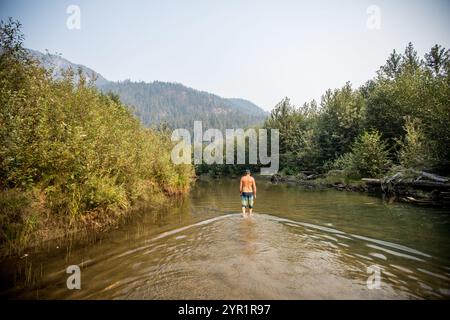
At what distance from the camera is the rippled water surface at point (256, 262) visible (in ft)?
19.4

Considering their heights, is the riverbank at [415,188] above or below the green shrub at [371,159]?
below

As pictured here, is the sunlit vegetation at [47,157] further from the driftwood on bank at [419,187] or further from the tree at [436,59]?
the tree at [436,59]

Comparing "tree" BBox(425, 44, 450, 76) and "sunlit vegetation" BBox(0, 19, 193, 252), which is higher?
"tree" BBox(425, 44, 450, 76)

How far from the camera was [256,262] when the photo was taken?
299 inches

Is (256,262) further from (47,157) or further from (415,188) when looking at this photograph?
(415,188)

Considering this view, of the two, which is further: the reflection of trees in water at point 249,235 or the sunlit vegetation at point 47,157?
the sunlit vegetation at point 47,157

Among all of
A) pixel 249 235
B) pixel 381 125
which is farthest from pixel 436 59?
pixel 249 235

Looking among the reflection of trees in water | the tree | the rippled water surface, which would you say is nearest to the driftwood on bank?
the rippled water surface

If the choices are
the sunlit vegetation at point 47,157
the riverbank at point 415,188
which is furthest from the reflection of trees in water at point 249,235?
the riverbank at point 415,188

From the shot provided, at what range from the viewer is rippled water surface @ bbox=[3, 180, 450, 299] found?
5906mm

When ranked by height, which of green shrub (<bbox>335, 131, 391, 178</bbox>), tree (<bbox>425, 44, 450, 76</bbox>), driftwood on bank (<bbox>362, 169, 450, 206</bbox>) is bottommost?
driftwood on bank (<bbox>362, 169, 450, 206</bbox>)

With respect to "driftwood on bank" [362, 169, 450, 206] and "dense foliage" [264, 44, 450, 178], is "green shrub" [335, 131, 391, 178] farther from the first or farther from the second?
"driftwood on bank" [362, 169, 450, 206]

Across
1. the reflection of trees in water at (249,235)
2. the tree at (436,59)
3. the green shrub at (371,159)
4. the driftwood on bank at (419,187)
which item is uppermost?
the tree at (436,59)

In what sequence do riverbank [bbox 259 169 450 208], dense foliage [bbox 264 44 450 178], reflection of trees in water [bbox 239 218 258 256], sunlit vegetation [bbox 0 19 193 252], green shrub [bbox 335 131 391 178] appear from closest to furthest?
reflection of trees in water [bbox 239 218 258 256], sunlit vegetation [bbox 0 19 193 252], riverbank [bbox 259 169 450 208], dense foliage [bbox 264 44 450 178], green shrub [bbox 335 131 391 178]
